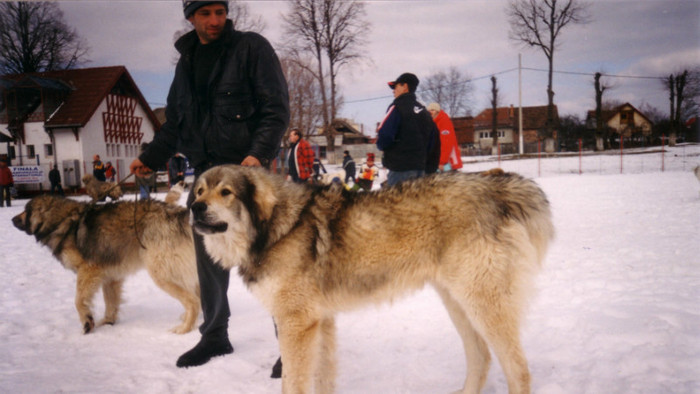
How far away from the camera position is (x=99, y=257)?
11.1ft

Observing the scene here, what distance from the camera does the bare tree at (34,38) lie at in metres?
2.64

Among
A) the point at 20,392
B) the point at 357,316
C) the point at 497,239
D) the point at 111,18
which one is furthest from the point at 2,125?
the point at 497,239

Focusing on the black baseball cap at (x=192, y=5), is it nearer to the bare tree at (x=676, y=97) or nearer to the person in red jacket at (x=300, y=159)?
the bare tree at (x=676, y=97)

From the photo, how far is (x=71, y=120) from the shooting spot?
338 cm

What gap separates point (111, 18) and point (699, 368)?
4255mm

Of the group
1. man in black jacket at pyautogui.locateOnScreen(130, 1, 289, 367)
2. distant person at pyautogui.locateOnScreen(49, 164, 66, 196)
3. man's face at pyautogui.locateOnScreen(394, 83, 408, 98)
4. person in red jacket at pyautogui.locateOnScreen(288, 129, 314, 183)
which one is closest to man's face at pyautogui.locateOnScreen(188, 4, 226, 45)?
man in black jacket at pyautogui.locateOnScreen(130, 1, 289, 367)

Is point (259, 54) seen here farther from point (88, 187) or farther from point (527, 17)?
point (88, 187)

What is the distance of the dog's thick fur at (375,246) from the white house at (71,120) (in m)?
2.06

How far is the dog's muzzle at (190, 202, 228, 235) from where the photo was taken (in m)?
1.78

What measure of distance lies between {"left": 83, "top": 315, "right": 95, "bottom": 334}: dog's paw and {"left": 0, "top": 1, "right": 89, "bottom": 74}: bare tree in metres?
1.89

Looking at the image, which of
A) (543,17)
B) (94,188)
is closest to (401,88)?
(543,17)

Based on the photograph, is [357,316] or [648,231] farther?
[648,231]

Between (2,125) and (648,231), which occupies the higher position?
(2,125)

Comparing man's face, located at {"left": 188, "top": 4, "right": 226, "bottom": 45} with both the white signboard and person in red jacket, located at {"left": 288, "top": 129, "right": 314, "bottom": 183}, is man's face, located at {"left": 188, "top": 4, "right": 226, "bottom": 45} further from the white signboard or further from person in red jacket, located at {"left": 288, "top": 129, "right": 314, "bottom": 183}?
person in red jacket, located at {"left": 288, "top": 129, "right": 314, "bottom": 183}
